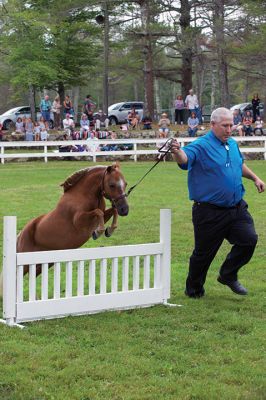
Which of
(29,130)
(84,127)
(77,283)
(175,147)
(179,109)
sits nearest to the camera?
(175,147)

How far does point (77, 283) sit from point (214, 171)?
1.82 metres

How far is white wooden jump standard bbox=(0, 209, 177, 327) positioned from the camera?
6723 mm

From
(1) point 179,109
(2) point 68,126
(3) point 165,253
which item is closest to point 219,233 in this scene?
(3) point 165,253

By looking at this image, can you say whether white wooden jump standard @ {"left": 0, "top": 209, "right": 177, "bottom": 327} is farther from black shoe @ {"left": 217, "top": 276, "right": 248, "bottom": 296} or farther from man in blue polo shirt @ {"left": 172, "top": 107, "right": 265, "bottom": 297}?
black shoe @ {"left": 217, "top": 276, "right": 248, "bottom": 296}

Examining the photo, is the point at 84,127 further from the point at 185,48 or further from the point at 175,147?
the point at 175,147

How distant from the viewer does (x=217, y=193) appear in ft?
24.7

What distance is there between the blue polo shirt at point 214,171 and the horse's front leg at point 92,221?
40.4 inches

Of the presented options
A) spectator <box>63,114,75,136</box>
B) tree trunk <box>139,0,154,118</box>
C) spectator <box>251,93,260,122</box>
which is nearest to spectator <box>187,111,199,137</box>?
spectator <box>251,93,260,122</box>

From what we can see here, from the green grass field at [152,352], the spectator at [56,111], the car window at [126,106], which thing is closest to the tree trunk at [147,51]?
the car window at [126,106]

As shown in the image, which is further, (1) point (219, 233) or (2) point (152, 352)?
(1) point (219, 233)

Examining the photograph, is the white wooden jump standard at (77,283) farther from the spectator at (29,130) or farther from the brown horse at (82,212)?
the spectator at (29,130)

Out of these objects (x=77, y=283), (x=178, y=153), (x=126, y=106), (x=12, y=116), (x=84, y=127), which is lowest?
(x=77, y=283)

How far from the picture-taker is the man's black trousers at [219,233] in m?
7.64

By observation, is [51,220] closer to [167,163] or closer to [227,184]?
[227,184]
